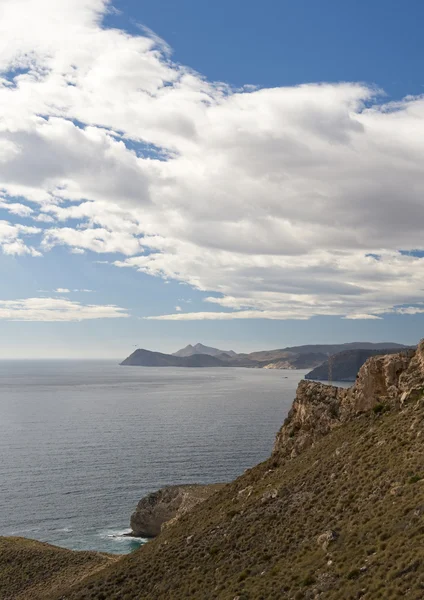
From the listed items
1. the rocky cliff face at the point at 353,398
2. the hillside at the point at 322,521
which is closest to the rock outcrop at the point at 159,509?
the rocky cliff face at the point at 353,398

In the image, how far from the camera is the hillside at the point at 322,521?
2758 cm

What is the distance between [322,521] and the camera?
34.8m

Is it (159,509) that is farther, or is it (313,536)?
(159,509)

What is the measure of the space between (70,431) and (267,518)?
5469 inches

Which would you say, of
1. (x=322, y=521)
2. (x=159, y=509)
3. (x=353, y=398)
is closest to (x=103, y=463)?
(x=159, y=509)

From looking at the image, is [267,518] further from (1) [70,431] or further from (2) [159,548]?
(1) [70,431]

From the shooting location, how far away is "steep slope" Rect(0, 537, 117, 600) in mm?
51938

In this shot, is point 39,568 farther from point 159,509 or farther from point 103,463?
point 103,463

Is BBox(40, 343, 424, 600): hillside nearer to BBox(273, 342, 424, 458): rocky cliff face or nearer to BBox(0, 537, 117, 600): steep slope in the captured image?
BBox(273, 342, 424, 458): rocky cliff face

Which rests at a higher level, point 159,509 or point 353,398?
point 353,398

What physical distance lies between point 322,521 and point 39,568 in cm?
3820

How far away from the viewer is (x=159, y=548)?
44.4 metres

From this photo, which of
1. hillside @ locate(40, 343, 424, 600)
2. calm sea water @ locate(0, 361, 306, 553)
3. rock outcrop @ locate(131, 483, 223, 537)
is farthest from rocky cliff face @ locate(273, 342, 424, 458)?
calm sea water @ locate(0, 361, 306, 553)

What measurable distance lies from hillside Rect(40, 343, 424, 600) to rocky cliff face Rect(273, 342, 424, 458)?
0.13m
